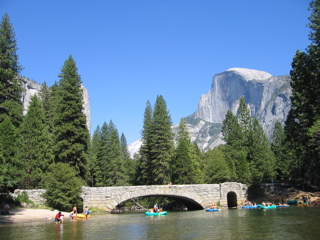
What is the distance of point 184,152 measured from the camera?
52.8 m

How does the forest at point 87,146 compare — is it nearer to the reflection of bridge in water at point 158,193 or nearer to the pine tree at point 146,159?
the pine tree at point 146,159

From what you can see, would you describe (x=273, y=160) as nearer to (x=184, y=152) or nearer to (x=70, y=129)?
(x=184, y=152)

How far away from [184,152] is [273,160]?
2078 centimetres

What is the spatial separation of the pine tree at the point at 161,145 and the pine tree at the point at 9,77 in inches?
927

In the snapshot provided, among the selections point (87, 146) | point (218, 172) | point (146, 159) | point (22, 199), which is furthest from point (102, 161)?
point (22, 199)

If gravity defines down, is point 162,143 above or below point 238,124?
below

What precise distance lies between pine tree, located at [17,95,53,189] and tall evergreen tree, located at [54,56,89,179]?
150 centimetres

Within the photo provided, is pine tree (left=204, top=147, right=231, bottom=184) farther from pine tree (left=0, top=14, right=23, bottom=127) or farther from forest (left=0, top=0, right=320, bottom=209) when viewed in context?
pine tree (left=0, top=14, right=23, bottom=127)

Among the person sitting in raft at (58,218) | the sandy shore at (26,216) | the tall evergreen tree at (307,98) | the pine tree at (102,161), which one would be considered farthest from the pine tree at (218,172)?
the person sitting in raft at (58,218)

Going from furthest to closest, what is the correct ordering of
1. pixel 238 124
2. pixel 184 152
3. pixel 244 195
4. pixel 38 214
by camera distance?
pixel 238 124 < pixel 184 152 < pixel 244 195 < pixel 38 214

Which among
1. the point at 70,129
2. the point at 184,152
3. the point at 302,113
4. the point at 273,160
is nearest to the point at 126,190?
the point at 70,129

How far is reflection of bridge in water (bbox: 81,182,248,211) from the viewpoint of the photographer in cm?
3491

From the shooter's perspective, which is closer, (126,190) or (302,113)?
(126,190)

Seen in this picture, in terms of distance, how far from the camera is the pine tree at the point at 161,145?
2142 inches
